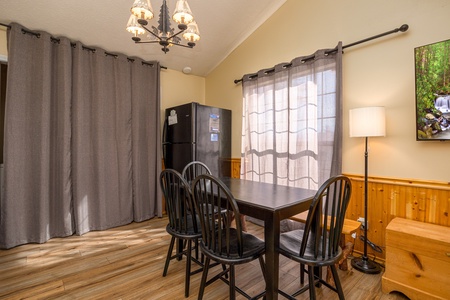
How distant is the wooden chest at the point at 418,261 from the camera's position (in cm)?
157

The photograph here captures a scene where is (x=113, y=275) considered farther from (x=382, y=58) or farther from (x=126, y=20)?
(x=382, y=58)

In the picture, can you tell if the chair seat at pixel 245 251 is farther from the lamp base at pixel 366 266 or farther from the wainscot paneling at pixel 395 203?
the wainscot paneling at pixel 395 203

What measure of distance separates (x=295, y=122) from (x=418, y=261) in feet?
5.76

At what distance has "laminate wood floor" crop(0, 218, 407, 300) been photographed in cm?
178

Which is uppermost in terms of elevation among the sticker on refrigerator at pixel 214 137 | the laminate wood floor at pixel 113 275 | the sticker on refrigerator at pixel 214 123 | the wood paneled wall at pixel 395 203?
the sticker on refrigerator at pixel 214 123

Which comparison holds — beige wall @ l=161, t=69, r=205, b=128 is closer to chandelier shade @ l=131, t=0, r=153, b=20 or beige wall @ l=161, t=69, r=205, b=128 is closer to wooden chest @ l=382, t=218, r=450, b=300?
chandelier shade @ l=131, t=0, r=153, b=20

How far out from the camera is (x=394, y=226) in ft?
6.05

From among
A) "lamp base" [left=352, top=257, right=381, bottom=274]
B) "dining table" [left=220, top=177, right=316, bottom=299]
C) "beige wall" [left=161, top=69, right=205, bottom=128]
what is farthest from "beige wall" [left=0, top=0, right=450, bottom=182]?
"beige wall" [left=161, top=69, right=205, bottom=128]

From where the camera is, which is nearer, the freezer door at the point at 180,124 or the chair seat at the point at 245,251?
the chair seat at the point at 245,251

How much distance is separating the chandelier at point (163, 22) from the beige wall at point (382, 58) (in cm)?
169

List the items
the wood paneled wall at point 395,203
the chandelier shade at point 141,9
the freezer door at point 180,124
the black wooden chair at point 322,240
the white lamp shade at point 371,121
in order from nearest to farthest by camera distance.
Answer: the black wooden chair at point 322,240 → the chandelier shade at point 141,9 → the wood paneled wall at point 395,203 → the white lamp shade at point 371,121 → the freezer door at point 180,124

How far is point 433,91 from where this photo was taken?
1903mm

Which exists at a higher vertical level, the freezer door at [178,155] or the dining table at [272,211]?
the freezer door at [178,155]

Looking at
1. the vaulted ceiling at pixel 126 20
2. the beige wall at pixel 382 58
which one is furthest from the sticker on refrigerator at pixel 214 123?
the beige wall at pixel 382 58
